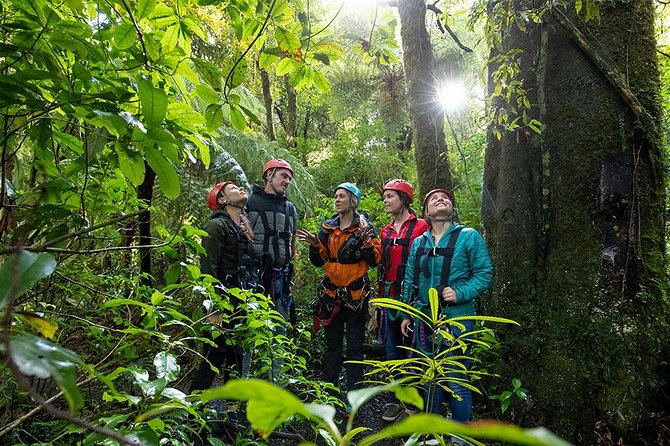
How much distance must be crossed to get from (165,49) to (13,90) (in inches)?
21.9

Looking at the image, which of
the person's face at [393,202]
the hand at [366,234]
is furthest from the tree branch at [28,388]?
the person's face at [393,202]

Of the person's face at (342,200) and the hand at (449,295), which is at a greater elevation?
the person's face at (342,200)

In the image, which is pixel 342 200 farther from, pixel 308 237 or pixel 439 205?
pixel 439 205

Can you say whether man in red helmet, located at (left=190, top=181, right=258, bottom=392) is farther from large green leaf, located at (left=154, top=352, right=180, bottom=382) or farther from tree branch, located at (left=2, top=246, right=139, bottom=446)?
tree branch, located at (left=2, top=246, right=139, bottom=446)

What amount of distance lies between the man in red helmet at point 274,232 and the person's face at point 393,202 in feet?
3.30

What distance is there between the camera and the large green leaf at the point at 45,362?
461mm

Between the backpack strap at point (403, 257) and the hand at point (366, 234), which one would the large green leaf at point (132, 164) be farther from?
the backpack strap at point (403, 257)

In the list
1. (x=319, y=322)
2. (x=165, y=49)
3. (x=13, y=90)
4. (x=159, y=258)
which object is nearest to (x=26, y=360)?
(x=13, y=90)

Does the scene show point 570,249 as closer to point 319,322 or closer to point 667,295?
point 667,295

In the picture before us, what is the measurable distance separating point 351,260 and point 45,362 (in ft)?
11.2

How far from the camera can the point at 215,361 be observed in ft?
10.7

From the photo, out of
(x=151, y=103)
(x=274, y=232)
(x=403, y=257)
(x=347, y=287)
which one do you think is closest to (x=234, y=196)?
(x=274, y=232)

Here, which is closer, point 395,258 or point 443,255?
point 443,255

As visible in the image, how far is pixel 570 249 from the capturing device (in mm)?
2963
